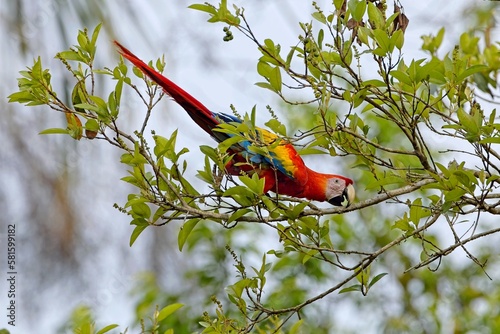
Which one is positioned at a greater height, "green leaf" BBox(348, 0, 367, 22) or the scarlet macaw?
the scarlet macaw

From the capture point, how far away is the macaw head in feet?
10.0

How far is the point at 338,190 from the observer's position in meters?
3.08

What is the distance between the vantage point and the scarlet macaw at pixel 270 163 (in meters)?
2.32

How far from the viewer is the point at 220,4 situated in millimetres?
2010

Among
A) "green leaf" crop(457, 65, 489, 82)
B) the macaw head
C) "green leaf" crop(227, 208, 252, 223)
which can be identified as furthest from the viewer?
the macaw head

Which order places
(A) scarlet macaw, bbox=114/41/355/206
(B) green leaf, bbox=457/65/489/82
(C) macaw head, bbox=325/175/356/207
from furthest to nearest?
(C) macaw head, bbox=325/175/356/207 < (A) scarlet macaw, bbox=114/41/355/206 < (B) green leaf, bbox=457/65/489/82

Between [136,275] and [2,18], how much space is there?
1.41m

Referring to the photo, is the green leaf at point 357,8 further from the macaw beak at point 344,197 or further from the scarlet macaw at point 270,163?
the macaw beak at point 344,197

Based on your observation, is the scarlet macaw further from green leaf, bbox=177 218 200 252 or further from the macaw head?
green leaf, bbox=177 218 200 252

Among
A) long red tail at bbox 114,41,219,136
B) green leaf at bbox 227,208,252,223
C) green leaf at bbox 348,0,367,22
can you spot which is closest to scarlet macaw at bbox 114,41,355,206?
long red tail at bbox 114,41,219,136

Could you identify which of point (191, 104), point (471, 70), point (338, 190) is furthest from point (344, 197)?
point (471, 70)

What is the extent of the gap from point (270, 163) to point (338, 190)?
55 cm

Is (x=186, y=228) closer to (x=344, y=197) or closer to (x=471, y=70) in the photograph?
(x=471, y=70)

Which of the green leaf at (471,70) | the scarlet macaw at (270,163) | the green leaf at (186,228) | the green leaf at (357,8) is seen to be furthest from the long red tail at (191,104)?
the green leaf at (471,70)
